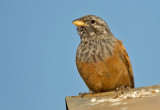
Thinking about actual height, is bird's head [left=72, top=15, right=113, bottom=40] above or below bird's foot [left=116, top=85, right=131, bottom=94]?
above

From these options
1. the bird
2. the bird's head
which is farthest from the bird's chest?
the bird's head

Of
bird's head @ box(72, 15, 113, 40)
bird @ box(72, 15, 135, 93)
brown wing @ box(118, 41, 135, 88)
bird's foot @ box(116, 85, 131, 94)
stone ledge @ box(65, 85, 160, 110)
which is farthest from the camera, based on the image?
bird's head @ box(72, 15, 113, 40)

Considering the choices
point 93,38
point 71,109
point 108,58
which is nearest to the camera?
point 71,109

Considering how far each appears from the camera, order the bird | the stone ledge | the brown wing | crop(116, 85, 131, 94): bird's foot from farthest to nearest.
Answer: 1. the brown wing
2. the bird
3. crop(116, 85, 131, 94): bird's foot
4. the stone ledge

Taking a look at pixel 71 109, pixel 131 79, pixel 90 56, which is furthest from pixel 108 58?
pixel 71 109

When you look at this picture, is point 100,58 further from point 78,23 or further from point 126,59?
point 78,23

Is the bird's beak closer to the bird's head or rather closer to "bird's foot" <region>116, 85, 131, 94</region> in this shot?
the bird's head

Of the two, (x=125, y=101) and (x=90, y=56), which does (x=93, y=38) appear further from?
(x=125, y=101)

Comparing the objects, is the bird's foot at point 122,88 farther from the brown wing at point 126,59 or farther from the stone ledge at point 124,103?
→ the stone ledge at point 124,103
